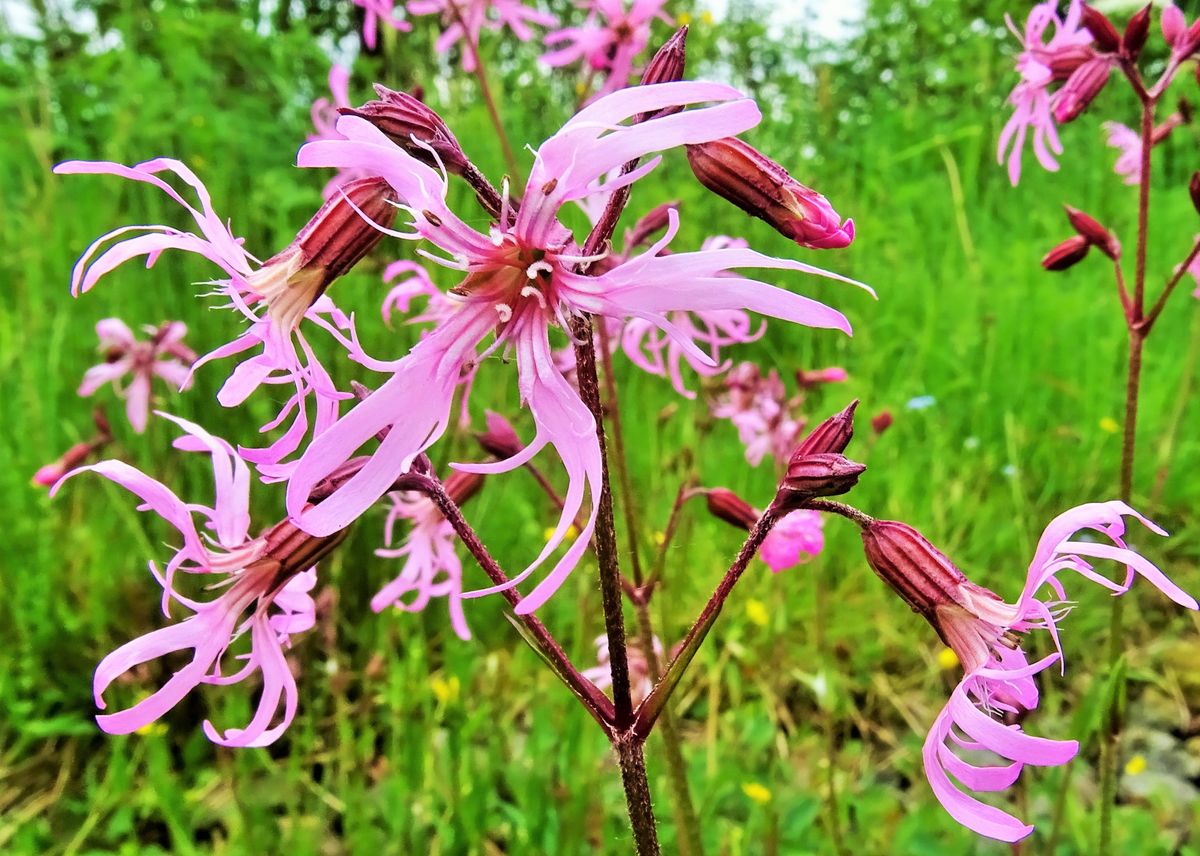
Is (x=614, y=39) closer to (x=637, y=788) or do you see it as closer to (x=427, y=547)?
(x=427, y=547)

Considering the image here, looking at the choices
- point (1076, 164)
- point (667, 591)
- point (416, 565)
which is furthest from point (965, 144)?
point (416, 565)

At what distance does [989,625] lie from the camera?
858 mm

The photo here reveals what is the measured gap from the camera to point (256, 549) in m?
0.93

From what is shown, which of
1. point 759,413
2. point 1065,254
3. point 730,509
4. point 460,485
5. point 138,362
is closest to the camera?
point 460,485

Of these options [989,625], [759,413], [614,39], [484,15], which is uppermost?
[484,15]

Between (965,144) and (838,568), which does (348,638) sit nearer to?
(838,568)

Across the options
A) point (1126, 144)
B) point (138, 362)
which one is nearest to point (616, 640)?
point (1126, 144)

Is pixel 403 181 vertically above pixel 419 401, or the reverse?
pixel 403 181

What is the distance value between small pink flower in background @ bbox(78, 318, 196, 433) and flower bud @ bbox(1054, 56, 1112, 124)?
2.15 metres

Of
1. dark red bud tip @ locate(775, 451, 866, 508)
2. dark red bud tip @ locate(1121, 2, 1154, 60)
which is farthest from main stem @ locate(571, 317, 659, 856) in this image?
dark red bud tip @ locate(1121, 2, 1154, 60)

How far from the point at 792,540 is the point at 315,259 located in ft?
3.89

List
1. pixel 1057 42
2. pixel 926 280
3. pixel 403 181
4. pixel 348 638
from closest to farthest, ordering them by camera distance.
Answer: pixel 403 181, pixel 1057 42, pixel 348 638, pixel 926 280

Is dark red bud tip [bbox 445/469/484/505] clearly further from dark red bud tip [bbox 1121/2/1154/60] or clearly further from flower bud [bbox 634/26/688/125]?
dark red bud tip [bbox 1121/2/1154/60]

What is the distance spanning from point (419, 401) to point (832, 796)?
1068 mm
